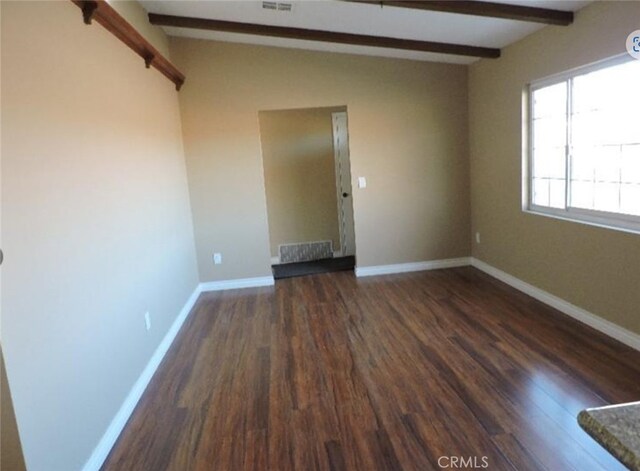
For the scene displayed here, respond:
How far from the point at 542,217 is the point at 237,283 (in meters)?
3.36

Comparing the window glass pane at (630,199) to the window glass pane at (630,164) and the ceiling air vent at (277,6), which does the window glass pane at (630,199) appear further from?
the ceiling air vent at (277,6)

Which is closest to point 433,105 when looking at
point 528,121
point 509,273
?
point 528,121

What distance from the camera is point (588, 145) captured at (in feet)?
10.7

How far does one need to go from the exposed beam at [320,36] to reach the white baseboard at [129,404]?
8.87ft

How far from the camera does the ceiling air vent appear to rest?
129 inches

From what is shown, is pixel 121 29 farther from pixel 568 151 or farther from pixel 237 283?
pixel 568 151

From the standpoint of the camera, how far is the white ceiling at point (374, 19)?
10.7 ft

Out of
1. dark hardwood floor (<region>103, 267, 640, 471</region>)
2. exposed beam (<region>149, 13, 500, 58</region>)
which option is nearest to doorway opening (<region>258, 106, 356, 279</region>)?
exposed beam (<region>149, 13, 500, 58</region>)

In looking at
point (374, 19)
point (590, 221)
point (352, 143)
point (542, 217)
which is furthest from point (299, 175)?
point (590, 221)

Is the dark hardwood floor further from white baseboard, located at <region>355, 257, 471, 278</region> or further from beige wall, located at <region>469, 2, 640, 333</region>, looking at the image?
white baseboard, located at <region>355, 257, 471, 278</region>

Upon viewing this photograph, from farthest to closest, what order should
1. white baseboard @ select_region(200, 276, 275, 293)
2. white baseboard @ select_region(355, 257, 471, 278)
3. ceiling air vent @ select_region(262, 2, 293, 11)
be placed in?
white baseboard @ select_region(355, 257, 471, 278) < white baseboard @ select_region(200, 276, 275, 293) < ceiling air vent @ select_region(262, 2, 293, 11)
